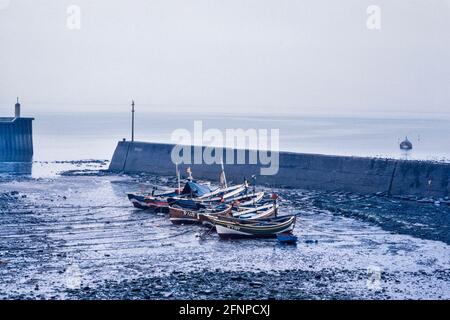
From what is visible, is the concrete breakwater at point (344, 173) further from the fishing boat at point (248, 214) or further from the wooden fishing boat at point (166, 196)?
the fishing boat at point (248, 214)

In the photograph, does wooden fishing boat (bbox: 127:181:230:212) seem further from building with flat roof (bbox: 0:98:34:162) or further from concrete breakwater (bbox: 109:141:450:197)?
building with flat roof (bbox: 0:98:34:162)

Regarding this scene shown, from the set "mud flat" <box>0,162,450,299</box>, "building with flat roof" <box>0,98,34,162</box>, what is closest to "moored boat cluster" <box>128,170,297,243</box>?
"mud flat" <box>0,162,450,299</box>

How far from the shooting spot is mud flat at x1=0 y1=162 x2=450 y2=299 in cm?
1554

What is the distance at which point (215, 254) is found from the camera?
19.5 m

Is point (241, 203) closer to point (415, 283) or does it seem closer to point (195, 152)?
point (415, 283)

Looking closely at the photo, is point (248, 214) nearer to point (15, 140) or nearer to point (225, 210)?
point (225, 210)

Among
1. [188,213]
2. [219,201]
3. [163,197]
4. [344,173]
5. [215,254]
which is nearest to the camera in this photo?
[215,254]

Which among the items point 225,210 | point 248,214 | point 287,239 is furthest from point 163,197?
point 287,239

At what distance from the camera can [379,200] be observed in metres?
30.2

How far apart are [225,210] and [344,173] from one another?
1160 centimetres

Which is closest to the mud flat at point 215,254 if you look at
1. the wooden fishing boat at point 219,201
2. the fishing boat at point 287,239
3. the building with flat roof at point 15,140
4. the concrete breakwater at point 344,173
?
the fishing boat at point 287,239

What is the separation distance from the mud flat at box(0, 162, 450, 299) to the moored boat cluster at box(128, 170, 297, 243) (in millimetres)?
463

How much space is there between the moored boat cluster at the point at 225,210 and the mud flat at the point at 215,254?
18.2 inches
